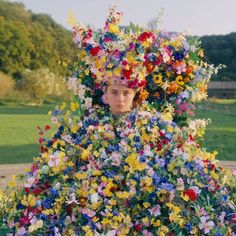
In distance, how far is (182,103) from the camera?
6430 millimetres

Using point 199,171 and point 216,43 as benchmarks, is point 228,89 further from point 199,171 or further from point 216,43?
point 199,171

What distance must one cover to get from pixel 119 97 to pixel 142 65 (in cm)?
55

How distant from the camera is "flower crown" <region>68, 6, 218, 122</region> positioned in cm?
575

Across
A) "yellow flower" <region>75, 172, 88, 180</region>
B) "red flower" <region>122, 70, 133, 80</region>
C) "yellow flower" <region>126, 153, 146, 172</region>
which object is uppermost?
"red flower" <region>122, 70, 133, 80</region>

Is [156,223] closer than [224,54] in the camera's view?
Yes

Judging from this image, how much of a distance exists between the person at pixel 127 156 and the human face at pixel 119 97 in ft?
0.04

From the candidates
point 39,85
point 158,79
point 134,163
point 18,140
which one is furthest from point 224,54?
point 134,163

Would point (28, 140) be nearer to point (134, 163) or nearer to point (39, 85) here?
point (134, 163)

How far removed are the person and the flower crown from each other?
0.5 inches

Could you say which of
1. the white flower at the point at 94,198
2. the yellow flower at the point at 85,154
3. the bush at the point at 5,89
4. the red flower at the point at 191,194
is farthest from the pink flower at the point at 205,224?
the bush at the point at 5,89

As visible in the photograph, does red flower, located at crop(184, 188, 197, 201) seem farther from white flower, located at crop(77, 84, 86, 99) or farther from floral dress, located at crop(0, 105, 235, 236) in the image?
white flower, located at crop(77, 84, 86, 99)

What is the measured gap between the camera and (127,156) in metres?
5.23

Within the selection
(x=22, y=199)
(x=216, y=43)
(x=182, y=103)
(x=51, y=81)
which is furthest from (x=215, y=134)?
(x=216, y=43)

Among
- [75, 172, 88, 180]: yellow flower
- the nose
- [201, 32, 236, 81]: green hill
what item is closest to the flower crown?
the nose
